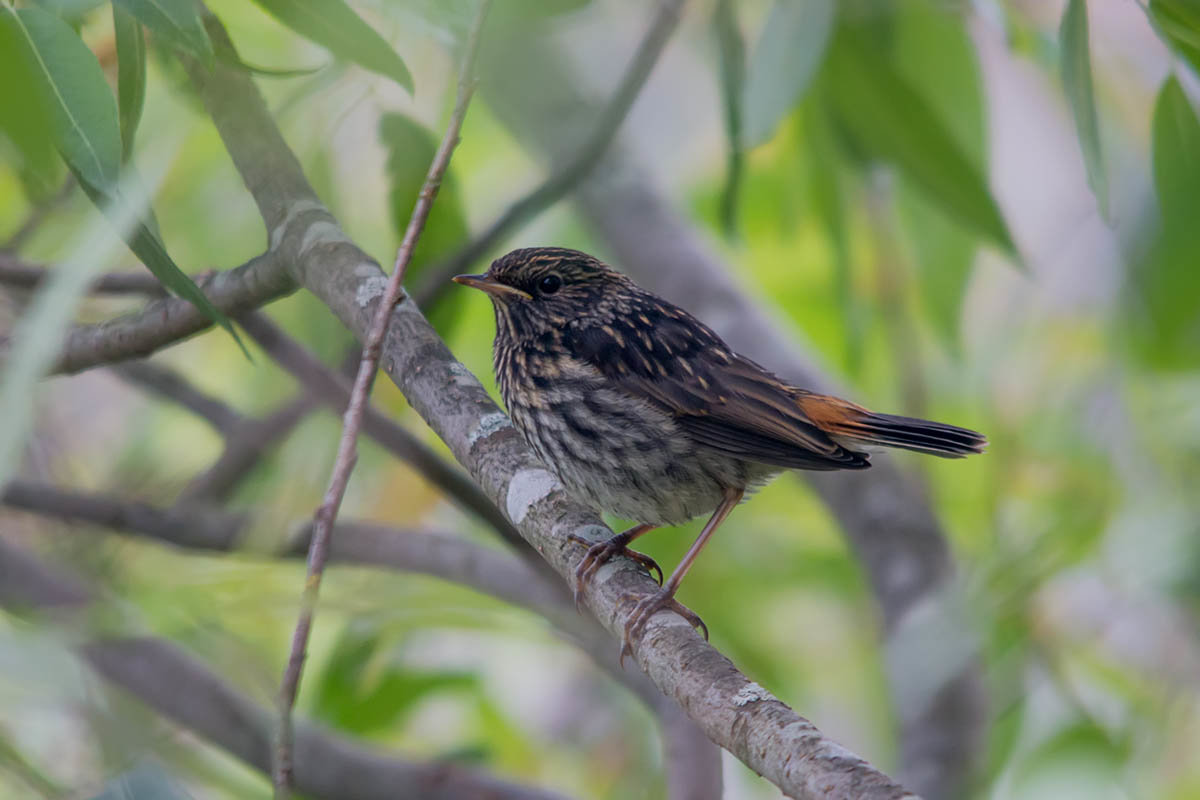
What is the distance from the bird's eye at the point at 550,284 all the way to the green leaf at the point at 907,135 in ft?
3.63

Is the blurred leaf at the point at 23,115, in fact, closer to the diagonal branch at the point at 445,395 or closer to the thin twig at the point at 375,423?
the diagonal branch at the point at 445,395

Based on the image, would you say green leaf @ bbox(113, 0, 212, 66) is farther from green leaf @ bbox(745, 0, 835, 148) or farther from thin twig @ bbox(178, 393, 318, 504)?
thin twig @ bbox(178, 393, 318, 504)

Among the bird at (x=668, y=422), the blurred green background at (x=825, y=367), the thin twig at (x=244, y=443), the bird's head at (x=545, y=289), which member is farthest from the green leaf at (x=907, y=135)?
the thin twig at (x=244, y=443)

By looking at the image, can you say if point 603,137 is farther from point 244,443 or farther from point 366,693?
point 366,693

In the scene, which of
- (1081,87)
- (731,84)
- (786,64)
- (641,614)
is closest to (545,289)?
(731,84)

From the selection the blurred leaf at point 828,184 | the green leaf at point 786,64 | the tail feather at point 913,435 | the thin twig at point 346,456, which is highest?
the blurred leaf at point 828,184

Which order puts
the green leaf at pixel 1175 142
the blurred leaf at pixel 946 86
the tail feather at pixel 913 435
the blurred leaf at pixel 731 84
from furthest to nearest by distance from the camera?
the blurred leaf at pixel 946 86
the blurred leaf at pixel 731 84
the tail feather at pixel 913 435
the green leaf at pixel 1175 142

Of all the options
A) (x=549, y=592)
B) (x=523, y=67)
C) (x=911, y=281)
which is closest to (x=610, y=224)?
(x=523, y=67)

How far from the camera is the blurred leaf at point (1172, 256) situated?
2797mm

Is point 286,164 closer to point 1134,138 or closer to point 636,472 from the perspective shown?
point 636,472

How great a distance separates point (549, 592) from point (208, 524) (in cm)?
122

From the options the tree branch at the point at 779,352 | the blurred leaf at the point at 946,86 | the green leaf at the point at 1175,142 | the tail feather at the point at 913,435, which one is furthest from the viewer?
the tree branch at the point at 779,352

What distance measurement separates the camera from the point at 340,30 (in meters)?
2.46

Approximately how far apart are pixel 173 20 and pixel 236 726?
262 cm
